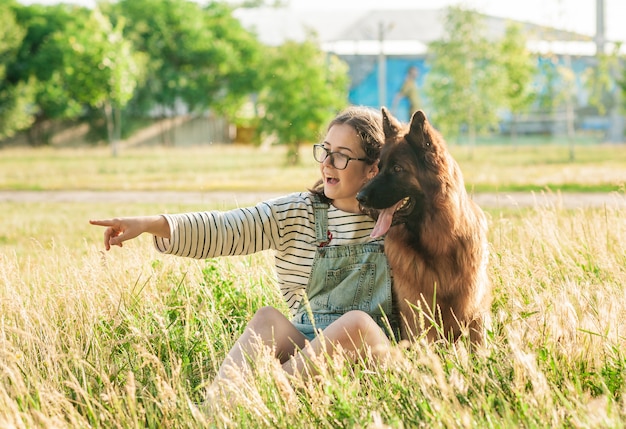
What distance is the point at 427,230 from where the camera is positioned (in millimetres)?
3549

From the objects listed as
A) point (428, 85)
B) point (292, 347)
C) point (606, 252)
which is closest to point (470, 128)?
point (428, 85)

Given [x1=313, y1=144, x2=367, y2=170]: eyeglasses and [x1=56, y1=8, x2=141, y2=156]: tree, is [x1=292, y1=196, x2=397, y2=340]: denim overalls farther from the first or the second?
[x1=56, y1=8, x2=141, y2=156]: tree

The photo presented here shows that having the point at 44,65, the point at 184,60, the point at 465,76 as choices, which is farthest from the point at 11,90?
the point at 465,76

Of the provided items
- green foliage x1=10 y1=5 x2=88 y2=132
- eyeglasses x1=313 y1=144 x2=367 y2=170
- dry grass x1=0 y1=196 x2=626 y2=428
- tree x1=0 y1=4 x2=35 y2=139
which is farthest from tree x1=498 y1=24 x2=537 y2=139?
eyeglasses x1=313 y1=144 x2=367 y2=170

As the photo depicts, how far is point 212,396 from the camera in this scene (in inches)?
122

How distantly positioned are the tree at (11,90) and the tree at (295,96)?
1823cm

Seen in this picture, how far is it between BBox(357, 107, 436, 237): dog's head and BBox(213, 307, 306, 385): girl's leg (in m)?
0.58

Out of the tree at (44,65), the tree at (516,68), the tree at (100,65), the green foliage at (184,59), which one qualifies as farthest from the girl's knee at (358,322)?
the green foliage at (184,59)

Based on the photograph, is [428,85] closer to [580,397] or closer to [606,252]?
[606,252]

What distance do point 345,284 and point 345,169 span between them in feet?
1.78

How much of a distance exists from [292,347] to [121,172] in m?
19.1

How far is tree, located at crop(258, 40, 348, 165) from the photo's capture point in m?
24.6

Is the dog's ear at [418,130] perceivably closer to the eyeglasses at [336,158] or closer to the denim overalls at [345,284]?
the eyeglasses at [336,158]

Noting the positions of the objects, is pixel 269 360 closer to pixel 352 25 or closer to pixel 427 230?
pixel 427 230
